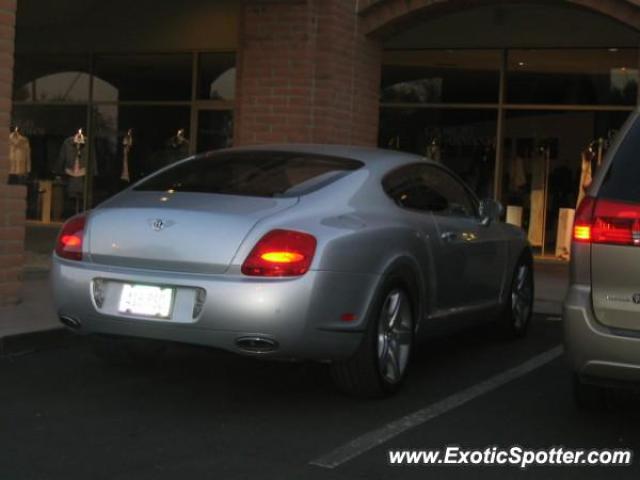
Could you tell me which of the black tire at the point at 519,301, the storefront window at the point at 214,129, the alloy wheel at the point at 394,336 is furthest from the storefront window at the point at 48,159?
the alloy wheel at the point at 394,336

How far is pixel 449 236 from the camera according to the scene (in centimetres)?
638

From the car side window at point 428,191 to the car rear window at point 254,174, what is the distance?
335 millimetres

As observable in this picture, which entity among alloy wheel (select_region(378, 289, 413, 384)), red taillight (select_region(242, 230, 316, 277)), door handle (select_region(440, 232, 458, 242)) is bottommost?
alloy wheel (select_region(378, 289, 413, 384))

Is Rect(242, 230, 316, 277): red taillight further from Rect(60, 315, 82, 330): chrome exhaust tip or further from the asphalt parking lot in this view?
Rect(60, 315, 82, 330): chrome exhaust tip

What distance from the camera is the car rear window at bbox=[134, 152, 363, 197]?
5.57 meters

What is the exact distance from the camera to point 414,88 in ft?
48.9

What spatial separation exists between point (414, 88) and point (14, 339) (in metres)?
9.57

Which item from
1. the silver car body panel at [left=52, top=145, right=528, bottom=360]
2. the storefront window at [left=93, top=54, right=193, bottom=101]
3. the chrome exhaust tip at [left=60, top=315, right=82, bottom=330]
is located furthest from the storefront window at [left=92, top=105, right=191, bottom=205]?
the chrome exhaust tip at [left=60, top=315, right=82, bottom=330]

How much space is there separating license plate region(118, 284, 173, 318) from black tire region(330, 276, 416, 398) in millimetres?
1034

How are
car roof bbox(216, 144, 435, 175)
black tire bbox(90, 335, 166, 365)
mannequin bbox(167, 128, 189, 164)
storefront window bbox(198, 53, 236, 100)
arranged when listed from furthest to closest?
mannequin bbox(167, 128, 189, 164)
storefront window bbox(198, 53, 236, 100)
black tire bbox(90, 335, 166, 365)
car roof bbox(216, 144, 435, 175)

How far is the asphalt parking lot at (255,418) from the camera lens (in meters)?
4.39

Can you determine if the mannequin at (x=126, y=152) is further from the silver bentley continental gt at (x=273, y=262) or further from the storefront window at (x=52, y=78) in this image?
the silver bentley continental gt at (x=273, y=262)

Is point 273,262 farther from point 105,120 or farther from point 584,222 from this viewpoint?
point 105,120

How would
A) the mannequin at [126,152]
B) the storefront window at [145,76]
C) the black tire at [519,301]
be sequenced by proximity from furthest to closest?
the mannequin at [126,152] → the storefront window at [145,76] → the black tire at [519,301]
